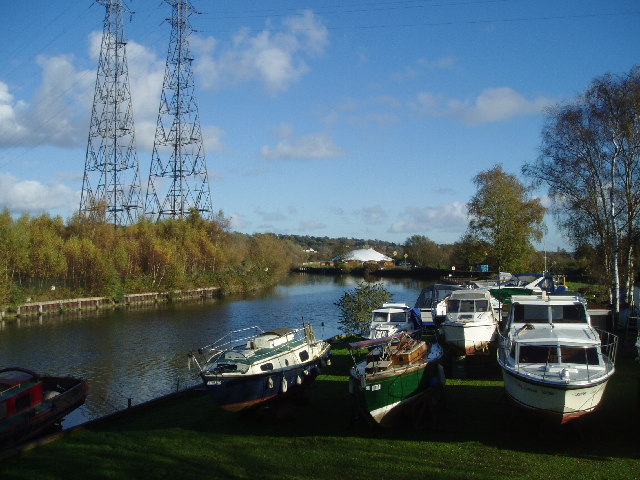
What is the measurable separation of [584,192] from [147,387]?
24020 mm

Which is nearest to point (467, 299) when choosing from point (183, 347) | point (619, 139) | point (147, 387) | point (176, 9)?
point (619, 139)

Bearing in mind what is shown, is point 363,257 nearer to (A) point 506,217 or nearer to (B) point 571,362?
(A) point 506,217

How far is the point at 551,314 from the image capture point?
18828 mm

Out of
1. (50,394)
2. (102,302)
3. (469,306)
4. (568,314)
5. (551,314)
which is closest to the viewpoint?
(551,314)

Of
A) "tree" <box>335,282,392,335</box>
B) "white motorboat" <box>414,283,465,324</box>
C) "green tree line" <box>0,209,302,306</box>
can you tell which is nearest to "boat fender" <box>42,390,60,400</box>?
"tree" <box>335,282,392,335</box>

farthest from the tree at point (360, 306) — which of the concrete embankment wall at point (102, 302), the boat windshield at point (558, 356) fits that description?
the concrete embankment wall at point (102, 302)

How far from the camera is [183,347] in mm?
37469

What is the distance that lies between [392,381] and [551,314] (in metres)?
6.66

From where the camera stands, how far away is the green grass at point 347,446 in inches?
491

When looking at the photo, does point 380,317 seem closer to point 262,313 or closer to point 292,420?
point 292,420

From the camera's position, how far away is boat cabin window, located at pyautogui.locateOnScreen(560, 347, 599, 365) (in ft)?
49.5

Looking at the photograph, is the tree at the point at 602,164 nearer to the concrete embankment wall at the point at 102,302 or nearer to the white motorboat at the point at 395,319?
the white motorboat at the point at 395,319

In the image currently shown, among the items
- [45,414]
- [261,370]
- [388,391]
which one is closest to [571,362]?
[388,391]

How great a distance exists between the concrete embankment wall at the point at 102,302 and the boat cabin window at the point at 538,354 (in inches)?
1893
